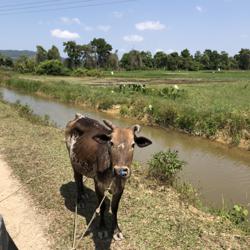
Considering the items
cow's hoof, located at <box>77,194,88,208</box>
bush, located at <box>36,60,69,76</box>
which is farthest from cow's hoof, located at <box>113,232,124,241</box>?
bush, located at <box>36,60,69,76</box>

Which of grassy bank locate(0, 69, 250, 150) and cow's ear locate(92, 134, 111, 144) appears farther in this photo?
grassy bank locate(0, 69, 250, 150)

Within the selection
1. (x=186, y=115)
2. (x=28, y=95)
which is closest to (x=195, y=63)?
(x=28, y=95)

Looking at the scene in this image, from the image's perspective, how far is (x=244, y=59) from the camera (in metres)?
93.8

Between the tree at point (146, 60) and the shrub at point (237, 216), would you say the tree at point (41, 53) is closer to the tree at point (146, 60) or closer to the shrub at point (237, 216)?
the tree at point (146, 60)

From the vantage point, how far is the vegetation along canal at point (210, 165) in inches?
397

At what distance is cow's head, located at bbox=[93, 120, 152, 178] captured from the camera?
4.88 meters

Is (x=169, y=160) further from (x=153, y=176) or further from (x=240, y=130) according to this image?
(x=240, y=130)

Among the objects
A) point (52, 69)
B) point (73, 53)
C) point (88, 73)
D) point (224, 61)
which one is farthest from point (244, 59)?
point (52, 69)

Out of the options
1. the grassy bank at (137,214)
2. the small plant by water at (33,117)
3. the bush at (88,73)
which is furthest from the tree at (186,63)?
the grassy bank at (137,214)

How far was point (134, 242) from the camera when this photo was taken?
5977 mm

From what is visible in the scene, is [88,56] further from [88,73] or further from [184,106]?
[184,106]

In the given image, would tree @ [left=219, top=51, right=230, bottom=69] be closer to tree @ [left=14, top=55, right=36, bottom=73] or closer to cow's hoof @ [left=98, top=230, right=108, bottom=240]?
tree @ [left=14, top=55, right=36, bottom=73]

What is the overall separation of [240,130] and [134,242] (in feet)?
33.7

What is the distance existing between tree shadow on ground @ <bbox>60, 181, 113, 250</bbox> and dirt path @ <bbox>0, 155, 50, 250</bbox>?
0.65 meters
